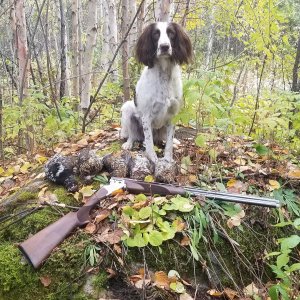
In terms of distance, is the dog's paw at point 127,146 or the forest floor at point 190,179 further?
the dog's paw at point 127,146

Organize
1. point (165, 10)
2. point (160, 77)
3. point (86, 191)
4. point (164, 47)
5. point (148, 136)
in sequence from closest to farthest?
point (86, 191) < point (164, 47) < point (160, 77) < point (148, 136) < point (165, 10)

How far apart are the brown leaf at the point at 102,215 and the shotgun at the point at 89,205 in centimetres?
8

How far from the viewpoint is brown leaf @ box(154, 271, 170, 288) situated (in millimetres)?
2438

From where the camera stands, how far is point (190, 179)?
3439mm

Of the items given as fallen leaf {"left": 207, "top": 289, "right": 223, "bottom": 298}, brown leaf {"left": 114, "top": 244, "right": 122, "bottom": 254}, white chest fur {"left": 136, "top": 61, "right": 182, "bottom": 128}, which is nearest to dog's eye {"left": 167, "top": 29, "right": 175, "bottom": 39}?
white chest fur {"left": 136, "top": 61, "right": 182, "bottom": 128}

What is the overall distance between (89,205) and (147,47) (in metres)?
1.86

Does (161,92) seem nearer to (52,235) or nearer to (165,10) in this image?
(52,235)

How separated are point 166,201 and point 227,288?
2.61 ft

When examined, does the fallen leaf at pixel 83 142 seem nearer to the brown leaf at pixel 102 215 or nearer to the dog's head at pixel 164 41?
the dog's head at pixel 164 41

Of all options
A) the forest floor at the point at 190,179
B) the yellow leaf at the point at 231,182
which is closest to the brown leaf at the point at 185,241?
the forest floor at the point at 190,179

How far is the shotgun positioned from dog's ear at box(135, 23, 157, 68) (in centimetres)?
141

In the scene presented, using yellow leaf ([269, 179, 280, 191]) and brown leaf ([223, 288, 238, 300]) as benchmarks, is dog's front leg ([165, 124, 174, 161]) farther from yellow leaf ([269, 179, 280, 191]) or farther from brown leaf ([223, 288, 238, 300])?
brown leaf ([223, 288, 238, 300])

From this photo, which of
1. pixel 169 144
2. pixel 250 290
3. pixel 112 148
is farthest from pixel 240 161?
pixel 112 148

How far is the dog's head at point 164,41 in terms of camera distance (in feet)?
12.3
